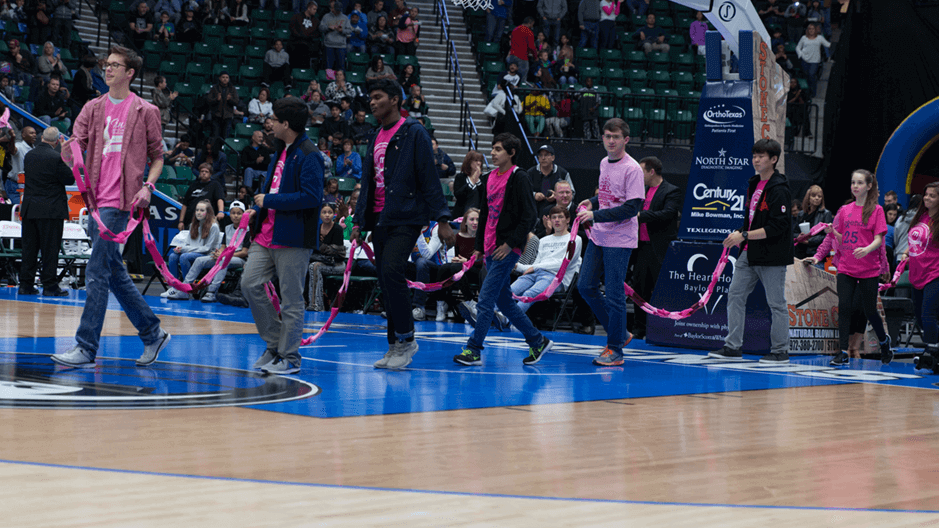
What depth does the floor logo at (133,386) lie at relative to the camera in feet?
17.9

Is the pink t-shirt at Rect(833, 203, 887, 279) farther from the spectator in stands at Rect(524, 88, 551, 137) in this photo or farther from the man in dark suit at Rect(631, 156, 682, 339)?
the spectator in stands at Rect(524, 88, 551, 137)

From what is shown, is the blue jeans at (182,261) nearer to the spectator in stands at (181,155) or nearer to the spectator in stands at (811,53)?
the spectator in stands at (181,155)

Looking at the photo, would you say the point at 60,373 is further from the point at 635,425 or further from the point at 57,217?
the point at 57,217

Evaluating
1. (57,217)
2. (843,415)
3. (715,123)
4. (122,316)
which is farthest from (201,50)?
(843,415)

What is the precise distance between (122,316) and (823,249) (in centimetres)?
703

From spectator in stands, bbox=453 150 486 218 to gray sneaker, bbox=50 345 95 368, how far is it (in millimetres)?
4697

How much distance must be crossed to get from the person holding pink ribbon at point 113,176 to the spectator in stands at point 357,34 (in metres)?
15.3

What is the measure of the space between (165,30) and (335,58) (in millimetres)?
3312

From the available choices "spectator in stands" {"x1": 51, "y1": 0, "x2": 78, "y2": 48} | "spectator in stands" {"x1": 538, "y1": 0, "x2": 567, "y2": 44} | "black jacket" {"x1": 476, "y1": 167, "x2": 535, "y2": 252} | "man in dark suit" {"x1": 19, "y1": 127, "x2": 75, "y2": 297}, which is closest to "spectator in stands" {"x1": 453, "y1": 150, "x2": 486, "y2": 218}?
"black jacket" {"x1": 476, "y1": 167, "x2": 535, "y2": 252}

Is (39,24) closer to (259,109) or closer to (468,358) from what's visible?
(259,109)

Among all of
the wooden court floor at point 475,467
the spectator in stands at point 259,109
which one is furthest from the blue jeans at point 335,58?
the wooden court floor at point 475,467

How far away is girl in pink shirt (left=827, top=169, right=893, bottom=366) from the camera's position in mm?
9430

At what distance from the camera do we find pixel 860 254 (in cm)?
930

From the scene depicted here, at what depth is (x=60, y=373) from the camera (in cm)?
646
